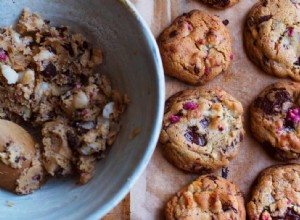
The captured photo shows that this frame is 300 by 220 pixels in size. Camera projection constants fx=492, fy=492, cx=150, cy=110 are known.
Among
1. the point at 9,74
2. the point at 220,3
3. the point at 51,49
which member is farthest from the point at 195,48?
the point at 9,74

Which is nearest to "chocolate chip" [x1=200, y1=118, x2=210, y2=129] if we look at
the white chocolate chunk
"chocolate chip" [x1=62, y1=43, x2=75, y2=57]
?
"chocolate chip" [x1=62, y1=43, x2=75, y2=57]

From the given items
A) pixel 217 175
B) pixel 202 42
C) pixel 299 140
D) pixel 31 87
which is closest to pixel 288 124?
pixel 299 140

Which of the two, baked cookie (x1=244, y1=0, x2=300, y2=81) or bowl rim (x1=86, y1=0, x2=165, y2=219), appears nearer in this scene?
bowl rim (x1=86, y1=0, x2=165, y2=219)

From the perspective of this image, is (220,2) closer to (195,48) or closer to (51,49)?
(195,48)

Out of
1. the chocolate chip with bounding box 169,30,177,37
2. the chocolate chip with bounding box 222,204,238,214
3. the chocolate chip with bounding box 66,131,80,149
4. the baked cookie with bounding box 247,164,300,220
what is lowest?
the baked cookie with bounding box 247,164,300,220

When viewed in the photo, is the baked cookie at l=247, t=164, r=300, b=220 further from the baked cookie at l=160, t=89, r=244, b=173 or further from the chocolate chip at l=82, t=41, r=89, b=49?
the chocolate chip at l=82, t=41, r=89, b=49

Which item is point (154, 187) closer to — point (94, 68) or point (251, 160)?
point (251, 160)
